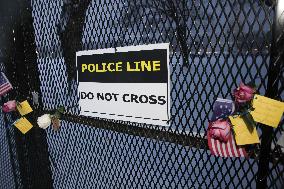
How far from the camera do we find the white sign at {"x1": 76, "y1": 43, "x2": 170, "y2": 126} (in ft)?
5.05

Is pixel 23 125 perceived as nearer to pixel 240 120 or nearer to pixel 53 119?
pixel 53 119

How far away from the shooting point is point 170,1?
1571mm

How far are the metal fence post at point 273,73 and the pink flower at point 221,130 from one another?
0.14 meters

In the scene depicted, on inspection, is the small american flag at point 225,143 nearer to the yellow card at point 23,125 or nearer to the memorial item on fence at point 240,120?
the memorial item on fence at point 240,120

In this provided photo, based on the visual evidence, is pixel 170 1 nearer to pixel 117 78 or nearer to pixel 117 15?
pixel 117 15

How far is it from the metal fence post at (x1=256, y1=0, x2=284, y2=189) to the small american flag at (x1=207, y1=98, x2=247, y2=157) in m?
0.09

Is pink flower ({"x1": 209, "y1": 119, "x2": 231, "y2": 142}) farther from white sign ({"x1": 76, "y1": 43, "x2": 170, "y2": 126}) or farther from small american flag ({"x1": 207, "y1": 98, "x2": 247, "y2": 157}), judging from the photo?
white sign ({"x1": 76, "y1": 43, "x2": 170, "y2": 126})

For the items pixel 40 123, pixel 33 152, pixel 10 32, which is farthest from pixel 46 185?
pixel 10 32

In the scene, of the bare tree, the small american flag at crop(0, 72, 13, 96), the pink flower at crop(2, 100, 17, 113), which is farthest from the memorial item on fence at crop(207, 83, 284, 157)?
the small american flag at crop(0, 72, 13, 96)

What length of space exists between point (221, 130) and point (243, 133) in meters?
0.09

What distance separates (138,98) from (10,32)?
161cm

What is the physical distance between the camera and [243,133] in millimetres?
1275

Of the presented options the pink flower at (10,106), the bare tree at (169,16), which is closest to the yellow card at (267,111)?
the bare tree at (169,16)

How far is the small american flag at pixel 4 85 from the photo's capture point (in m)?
2.75
